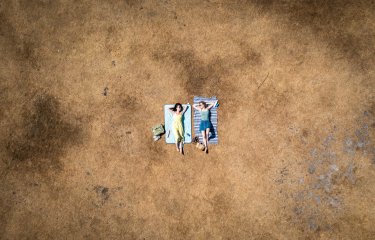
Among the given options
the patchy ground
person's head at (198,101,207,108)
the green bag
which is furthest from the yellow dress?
person's head at (198,101,207,108)

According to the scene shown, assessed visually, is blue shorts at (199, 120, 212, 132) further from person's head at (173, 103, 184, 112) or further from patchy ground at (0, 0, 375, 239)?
person's head at (173, 103, 184, 112)

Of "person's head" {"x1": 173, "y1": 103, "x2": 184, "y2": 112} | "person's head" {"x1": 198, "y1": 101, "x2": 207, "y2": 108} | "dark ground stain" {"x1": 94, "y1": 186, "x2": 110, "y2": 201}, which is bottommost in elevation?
"dark ground stain" {"x1": 94, "y1": 186, "x2": 110, "y2": 201}

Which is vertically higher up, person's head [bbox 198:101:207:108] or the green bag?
person's head [bbox 198:101:207:108]

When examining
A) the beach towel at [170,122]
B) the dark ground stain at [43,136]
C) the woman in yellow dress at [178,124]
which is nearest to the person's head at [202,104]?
the beach towel at [170,122]

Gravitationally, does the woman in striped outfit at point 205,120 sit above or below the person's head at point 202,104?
below

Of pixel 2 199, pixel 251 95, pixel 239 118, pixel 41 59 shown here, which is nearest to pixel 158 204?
pixel 239 118

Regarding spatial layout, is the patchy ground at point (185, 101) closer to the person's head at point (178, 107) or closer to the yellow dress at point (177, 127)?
the person's head at point (178, 107)
